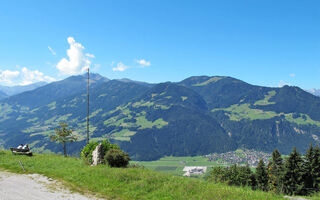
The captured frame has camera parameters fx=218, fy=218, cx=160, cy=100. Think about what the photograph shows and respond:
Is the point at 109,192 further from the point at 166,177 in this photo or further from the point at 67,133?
the point at 67,133

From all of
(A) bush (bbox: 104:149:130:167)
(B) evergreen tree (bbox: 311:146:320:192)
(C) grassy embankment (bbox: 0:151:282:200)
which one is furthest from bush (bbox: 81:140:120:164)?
(B) evergreen tree (bbox: 311:146:320:192)

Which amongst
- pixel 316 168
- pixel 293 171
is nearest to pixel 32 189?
pixel 293 171

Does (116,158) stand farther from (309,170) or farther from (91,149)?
(309,170)

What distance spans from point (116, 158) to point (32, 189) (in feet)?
29.2

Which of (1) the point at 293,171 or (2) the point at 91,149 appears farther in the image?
(1) the point at 293,171

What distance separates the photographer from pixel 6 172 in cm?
2094

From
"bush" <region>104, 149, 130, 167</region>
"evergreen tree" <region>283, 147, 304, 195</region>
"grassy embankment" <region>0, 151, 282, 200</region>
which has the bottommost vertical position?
"evergreen tree" <region>283, 147, 304, 195</region>

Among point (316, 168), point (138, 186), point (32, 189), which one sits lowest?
point (316, 168)

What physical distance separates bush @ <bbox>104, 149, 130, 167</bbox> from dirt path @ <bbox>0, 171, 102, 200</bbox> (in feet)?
20.6

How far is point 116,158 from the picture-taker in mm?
23625

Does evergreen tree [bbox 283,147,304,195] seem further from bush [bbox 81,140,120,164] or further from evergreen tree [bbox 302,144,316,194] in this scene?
bush [bbox 81,140,120,164]

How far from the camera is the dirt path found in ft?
47.9

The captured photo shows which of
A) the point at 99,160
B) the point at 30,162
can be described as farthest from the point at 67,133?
the point at 99,160

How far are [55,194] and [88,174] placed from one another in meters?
4.63
